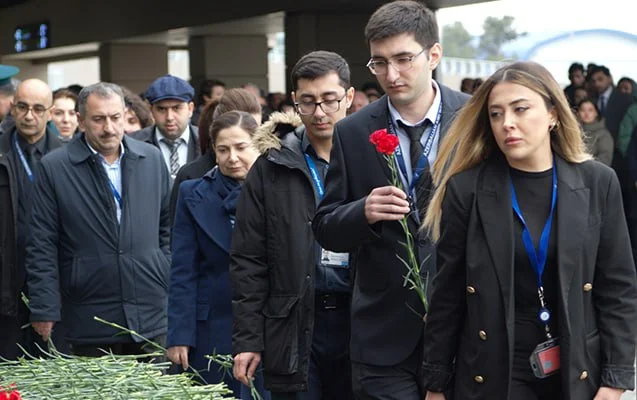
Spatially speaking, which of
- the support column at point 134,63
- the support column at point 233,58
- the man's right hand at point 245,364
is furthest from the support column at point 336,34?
the man's right hand at point 245,364

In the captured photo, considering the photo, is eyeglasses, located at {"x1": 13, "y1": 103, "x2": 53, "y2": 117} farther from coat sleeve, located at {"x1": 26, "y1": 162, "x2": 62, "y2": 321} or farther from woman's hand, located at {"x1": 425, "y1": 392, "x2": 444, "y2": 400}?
woman's hand, located at {"x1": 425, "y1": 392, "x2": 444, "y2": 400}

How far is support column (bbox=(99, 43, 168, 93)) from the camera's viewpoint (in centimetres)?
2562

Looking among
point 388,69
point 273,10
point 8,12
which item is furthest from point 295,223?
point 8,12

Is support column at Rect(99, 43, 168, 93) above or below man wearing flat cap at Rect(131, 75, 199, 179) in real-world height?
above

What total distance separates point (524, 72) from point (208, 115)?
3811 mm

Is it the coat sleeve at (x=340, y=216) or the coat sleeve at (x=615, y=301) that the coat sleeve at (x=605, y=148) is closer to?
the coat sleeve at (x=340, y=216)

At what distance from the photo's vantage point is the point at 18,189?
825 cm

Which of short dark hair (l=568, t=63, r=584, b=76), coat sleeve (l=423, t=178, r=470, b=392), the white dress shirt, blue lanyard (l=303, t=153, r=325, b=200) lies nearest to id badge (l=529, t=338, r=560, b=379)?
coat sleeve (l=423, t=178, r=470, b=392)

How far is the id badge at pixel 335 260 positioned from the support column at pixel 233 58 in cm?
1682

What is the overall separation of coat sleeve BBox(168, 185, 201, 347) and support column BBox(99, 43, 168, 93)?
1963cm

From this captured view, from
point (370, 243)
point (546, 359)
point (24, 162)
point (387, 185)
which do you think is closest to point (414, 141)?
point (387, 185)

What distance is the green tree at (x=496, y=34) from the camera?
1802 cm

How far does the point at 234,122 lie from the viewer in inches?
253

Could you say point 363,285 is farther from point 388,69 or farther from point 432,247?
point 388,69
